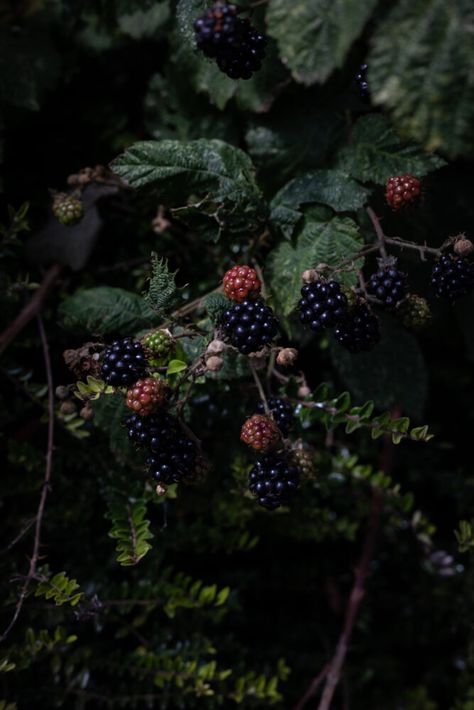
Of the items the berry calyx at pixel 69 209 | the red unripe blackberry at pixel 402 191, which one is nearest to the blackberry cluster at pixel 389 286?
the red unripe blackberry at pixel 402 191

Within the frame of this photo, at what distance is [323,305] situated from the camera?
3.22 feet

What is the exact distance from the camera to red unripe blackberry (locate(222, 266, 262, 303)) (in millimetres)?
1010

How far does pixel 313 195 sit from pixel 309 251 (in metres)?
0.11

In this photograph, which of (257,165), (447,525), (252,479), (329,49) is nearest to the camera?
(329,49)

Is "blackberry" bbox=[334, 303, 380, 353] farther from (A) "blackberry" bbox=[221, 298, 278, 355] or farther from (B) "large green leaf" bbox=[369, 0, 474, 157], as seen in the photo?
(B) "large green leaf" bbox=[369, 0, 474, 157]

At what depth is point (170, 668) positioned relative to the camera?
4.14ft

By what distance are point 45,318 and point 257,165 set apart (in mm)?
540

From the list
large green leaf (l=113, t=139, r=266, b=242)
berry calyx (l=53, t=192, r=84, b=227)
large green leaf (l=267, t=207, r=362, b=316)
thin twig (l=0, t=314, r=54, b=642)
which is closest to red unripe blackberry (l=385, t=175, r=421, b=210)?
large green leaf (l=267, t=207, r=362, b=316)

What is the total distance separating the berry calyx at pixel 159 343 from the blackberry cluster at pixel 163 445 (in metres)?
0.10

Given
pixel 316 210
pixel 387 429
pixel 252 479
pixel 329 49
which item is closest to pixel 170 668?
pixel 252 479

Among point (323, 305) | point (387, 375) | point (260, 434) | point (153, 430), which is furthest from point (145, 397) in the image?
point (387, 375)

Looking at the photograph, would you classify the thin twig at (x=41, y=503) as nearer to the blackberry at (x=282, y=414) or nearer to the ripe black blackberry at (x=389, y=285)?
the blackberry at (x=282, y=414)

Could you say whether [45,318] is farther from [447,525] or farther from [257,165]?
[447,525]

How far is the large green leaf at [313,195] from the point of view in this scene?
1207 mm
